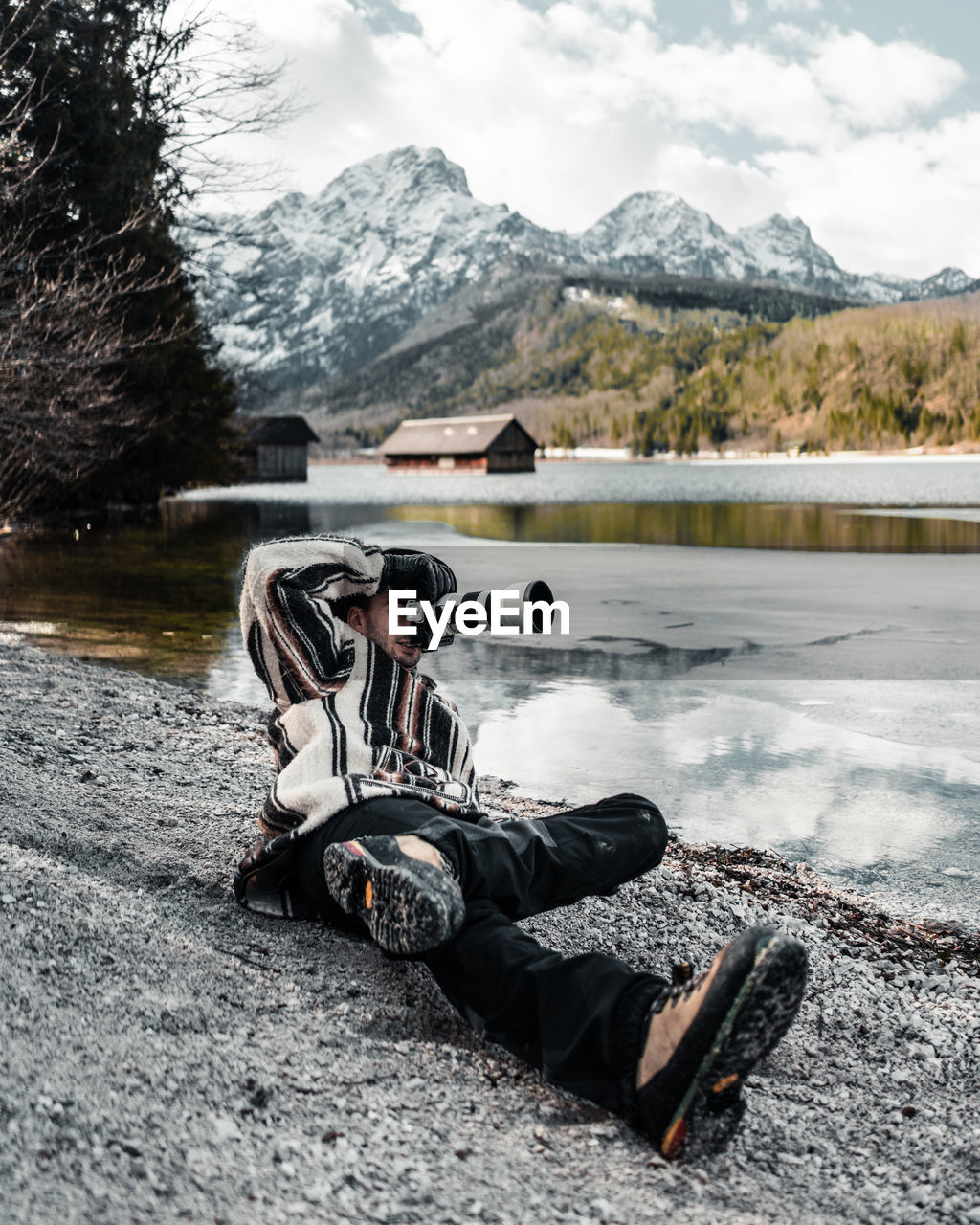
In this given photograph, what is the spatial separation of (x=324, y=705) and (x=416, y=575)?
1.57ft

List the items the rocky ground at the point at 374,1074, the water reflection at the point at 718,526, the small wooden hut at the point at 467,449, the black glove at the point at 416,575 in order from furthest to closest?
the small wooden hut at the point at 467,449
the water reflection at the point at 718,526
the black glove at the point at 416,575
the rocky ground at the point at 374,1074

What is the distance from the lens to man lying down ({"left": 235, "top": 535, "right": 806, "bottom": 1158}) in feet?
6.68

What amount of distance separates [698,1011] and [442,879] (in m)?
0.59

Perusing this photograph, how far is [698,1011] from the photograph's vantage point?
6.57ft

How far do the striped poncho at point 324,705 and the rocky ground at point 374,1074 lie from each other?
394 mm

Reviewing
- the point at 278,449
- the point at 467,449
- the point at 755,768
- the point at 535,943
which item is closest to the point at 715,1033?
the point at 535,943

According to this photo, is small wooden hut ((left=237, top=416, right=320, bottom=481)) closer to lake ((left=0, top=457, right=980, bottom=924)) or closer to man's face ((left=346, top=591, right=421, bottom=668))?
lake ((left=0, top=457, right=980, bottom=924))

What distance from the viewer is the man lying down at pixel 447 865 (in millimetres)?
2037

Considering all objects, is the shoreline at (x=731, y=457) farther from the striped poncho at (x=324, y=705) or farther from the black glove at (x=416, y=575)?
the striped poncho at (x=324, y=705)

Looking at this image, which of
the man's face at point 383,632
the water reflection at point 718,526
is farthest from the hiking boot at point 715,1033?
the water reflection at point 718,526

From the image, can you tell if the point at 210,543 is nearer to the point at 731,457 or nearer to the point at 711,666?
the point at 711,666

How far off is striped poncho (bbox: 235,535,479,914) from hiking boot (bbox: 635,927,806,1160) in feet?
3.04

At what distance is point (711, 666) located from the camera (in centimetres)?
841

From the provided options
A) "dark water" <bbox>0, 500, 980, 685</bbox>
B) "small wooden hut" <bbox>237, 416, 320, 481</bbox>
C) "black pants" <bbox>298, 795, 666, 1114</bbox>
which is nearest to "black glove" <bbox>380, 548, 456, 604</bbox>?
"black pants" <bbox>298, 795, 666, 1114</bbox>
